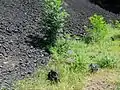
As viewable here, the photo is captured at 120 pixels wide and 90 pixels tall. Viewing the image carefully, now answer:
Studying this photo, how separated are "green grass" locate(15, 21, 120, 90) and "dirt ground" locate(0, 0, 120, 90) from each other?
242mm

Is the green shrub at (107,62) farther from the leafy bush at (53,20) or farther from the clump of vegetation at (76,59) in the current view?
the leafy bush at (53,20)

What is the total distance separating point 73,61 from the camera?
844cm

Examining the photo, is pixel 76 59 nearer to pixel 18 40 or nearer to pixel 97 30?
pixel 18 40

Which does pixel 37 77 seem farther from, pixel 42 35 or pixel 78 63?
pixel 42 35

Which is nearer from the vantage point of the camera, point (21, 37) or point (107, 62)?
point (107, 62)

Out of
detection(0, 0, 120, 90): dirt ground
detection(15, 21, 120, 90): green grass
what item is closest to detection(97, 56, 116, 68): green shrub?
detection(15, 21, 120, 90): green grass

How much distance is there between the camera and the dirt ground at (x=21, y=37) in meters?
7.56

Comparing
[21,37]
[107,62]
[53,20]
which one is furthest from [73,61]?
[21,37]

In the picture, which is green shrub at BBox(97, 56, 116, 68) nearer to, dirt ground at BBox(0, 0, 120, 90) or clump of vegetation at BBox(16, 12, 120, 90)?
clump of vegetation at BBox(16, 12, 120, 90)

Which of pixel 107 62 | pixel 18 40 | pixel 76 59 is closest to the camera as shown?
pixel 76 59

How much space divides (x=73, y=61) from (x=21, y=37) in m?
1.61

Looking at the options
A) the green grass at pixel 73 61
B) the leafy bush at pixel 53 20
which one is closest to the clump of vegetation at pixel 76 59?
the green grass at pixel 73 61

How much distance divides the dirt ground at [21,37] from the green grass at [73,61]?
0.24 metres

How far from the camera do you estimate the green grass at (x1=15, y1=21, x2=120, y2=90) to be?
7.14 metres
